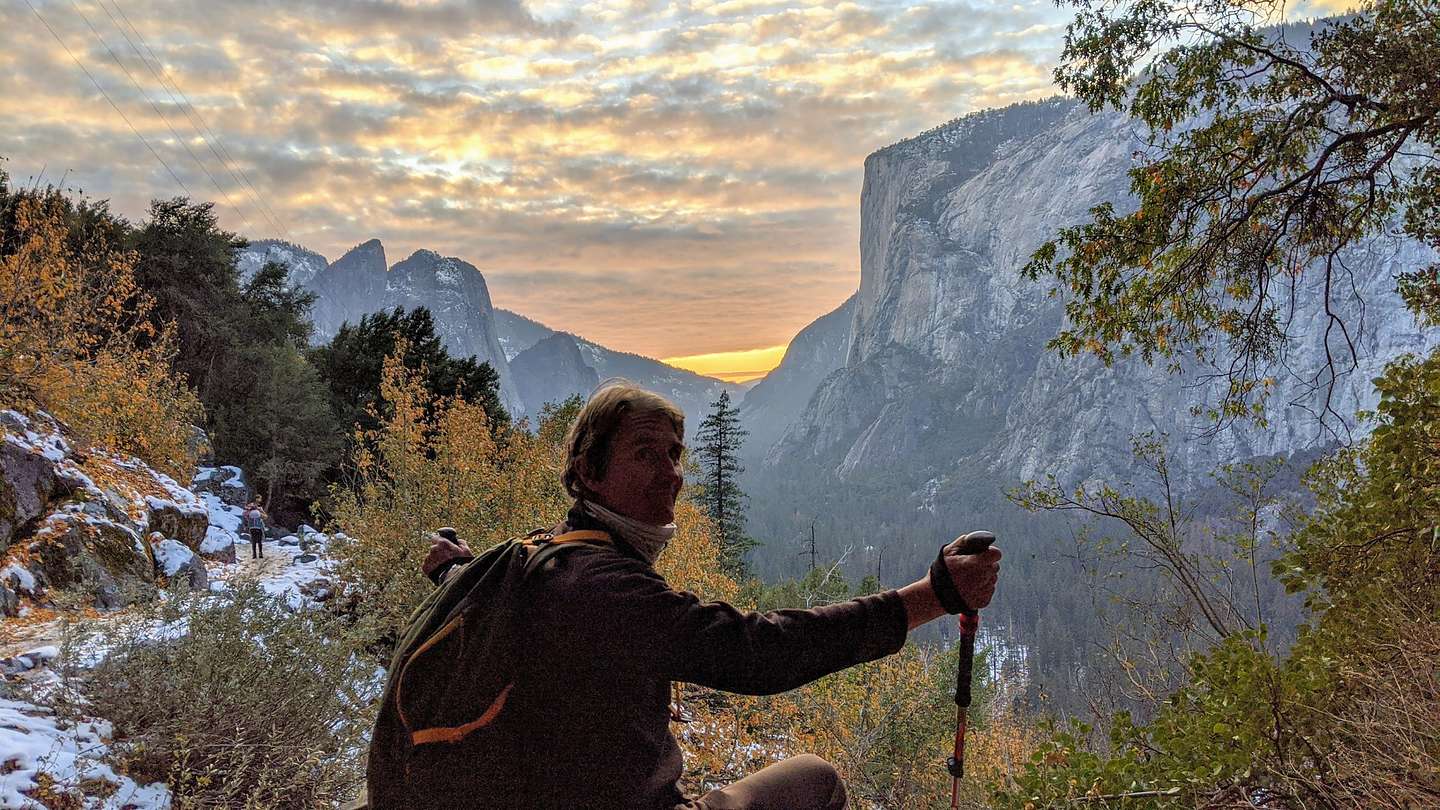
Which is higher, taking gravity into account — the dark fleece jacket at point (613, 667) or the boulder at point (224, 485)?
the dark fleece jacket at point (613, 667)

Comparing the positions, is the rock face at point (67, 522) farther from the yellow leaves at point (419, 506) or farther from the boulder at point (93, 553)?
the yellow leaves at point (419, 506)

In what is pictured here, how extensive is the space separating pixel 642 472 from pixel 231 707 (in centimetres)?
470

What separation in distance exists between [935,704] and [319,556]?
65.0 feet

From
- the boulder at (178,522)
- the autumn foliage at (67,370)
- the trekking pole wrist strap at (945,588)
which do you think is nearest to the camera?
the trekking pole wrist strap at (945,588)

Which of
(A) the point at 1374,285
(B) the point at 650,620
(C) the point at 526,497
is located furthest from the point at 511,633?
(A) the point at 1374,285

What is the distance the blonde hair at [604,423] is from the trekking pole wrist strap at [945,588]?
72 cm

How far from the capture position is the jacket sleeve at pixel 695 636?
1.65m

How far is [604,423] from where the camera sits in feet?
6.44

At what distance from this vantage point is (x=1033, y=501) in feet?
25.1

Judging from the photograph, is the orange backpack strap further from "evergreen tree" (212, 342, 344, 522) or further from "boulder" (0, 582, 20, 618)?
"evergreen tree" (212, 342, 344, 522)

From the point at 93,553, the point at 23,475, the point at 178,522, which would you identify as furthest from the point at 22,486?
the point at 178,522

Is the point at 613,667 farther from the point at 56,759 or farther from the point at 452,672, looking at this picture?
the point at 56,759

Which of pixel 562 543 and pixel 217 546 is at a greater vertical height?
pixel 562 543

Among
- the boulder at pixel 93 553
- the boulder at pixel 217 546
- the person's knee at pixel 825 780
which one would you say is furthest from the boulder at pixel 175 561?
the person's knee at pixel 825 780
